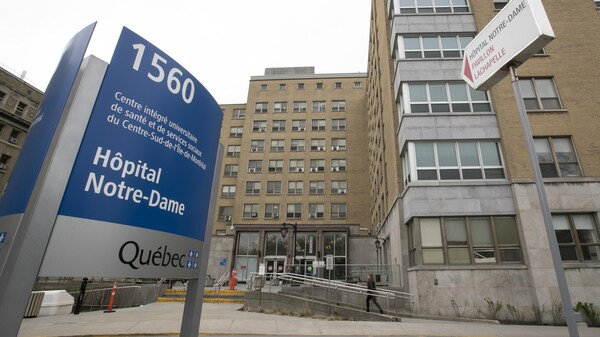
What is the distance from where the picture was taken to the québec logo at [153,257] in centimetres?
242

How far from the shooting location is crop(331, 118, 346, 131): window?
45528 millimetres

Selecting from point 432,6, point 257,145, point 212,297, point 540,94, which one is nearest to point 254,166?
point 257,145

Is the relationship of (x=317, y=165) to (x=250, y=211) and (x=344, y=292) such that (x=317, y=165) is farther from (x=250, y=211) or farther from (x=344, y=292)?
(x=344, y=292)

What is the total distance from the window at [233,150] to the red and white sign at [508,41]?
42922 millimetres

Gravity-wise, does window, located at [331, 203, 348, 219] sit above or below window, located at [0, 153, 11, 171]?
below

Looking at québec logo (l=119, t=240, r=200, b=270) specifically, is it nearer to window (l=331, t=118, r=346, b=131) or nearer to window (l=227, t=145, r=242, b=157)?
window (l=331, t=118, r=346, b=131)

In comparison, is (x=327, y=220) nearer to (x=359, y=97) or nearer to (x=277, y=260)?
(x=277, y=260)

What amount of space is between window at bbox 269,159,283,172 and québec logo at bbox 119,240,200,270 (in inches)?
1596

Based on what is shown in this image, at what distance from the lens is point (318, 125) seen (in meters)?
45.9

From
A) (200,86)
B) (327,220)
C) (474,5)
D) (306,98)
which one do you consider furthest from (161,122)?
(306,98)

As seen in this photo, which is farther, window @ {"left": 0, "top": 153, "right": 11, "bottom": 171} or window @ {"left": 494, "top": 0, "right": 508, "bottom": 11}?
window @ {"left": 0, "top": 153, "right": 11, "bottom": 171}

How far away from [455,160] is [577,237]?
6323 millimetres

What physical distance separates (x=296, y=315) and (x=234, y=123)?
39765mm

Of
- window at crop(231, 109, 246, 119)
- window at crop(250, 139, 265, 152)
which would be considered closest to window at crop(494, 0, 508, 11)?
window at crop(250, 139, 265, 152)
